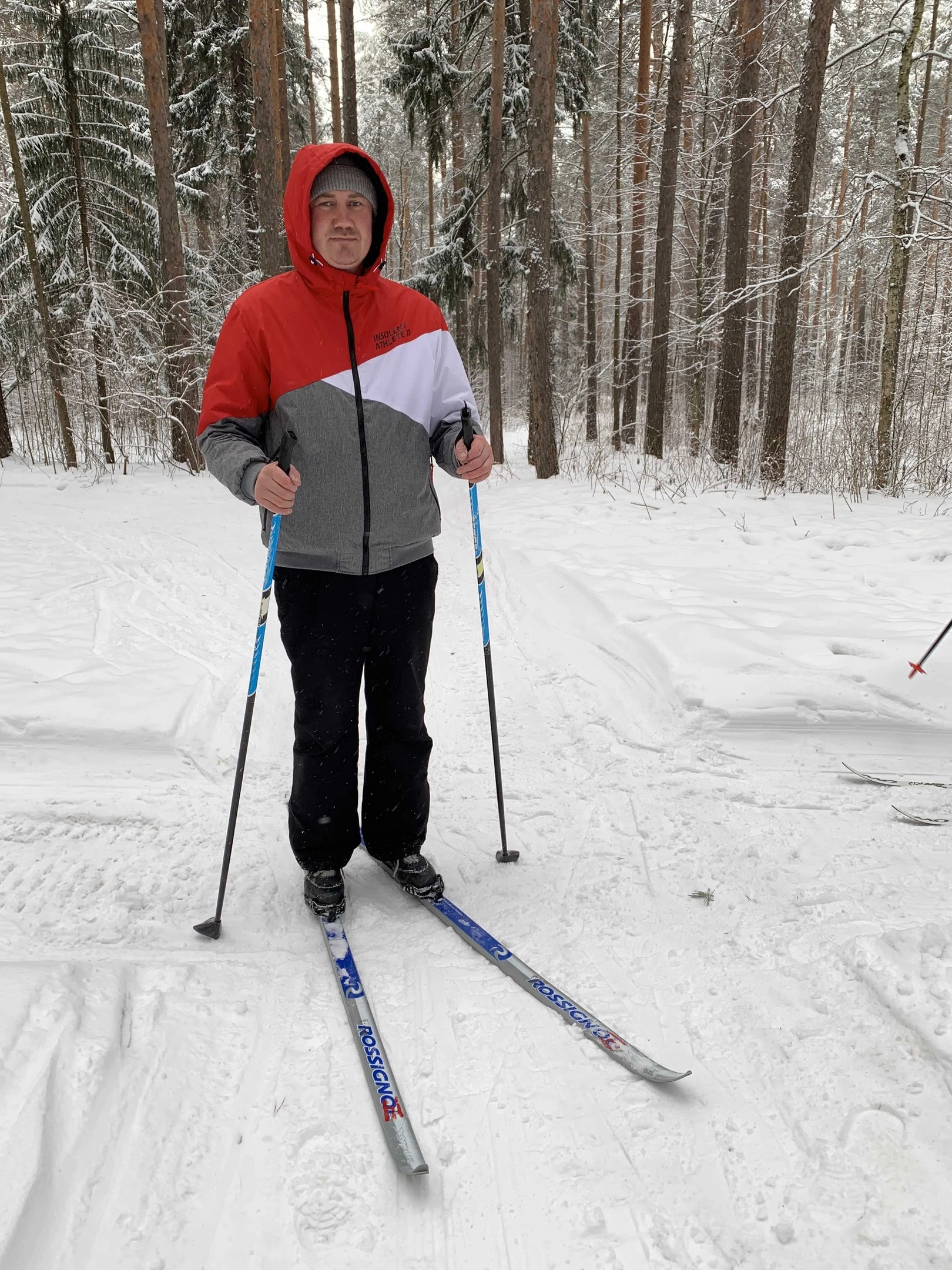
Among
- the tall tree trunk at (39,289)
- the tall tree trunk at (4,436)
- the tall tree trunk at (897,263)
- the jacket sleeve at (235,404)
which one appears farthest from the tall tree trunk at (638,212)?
the jacket sleeve at (235,404)

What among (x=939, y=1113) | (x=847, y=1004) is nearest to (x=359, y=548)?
(x=847, y=1004)

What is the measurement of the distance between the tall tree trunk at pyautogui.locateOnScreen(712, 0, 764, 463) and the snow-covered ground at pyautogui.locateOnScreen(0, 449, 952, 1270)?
6.80 metres

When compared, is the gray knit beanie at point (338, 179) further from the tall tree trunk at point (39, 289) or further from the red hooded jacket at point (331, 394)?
the tall tree trunk at point (39, 289)

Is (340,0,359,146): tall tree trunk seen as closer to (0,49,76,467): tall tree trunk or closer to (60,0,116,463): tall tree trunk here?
(60,0,116,463): tall tree trunk

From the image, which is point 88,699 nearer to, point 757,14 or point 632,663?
point 632,663

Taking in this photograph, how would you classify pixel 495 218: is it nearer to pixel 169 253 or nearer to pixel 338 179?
pixel 169 253

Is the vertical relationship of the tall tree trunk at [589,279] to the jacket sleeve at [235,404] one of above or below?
above

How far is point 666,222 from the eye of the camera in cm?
1318

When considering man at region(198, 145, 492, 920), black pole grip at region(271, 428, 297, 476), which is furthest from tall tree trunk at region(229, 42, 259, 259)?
black pole grip at region(271, 428, 297, 476)

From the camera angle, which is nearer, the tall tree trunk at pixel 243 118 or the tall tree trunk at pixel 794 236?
the tall tree trunk at pixel 794 236

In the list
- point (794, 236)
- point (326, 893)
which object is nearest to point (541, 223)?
point (794, 236)

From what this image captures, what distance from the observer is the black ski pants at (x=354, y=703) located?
2.44 metres

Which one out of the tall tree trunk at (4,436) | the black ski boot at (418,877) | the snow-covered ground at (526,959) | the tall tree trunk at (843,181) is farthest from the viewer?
the tall tree trunk at (843,181)

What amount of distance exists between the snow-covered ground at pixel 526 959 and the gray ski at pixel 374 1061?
47 millimetres
